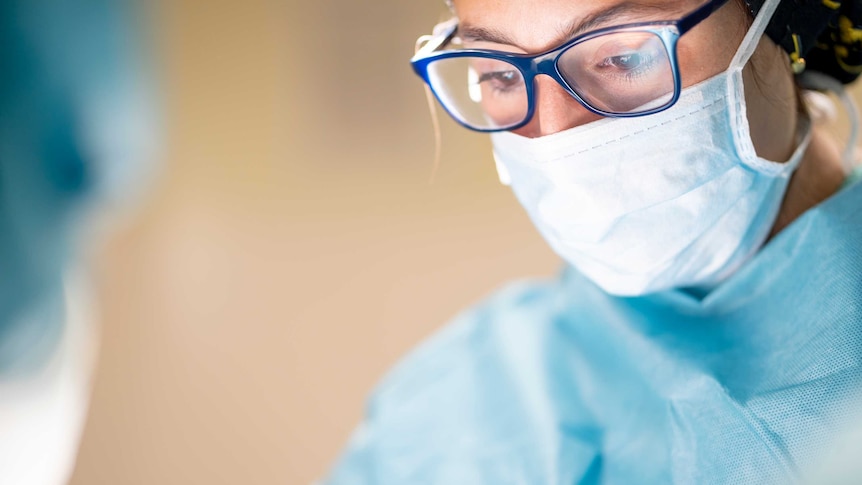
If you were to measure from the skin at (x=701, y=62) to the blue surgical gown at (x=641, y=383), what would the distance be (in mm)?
85

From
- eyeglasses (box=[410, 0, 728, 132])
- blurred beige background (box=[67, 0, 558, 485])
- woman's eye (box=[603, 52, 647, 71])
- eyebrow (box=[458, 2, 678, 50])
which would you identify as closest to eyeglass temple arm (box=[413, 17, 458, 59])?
eyeglasses (box=[410, 0, 728, 132])

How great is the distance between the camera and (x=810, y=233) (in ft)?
2.82

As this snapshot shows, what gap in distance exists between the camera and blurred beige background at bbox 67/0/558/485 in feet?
6.39

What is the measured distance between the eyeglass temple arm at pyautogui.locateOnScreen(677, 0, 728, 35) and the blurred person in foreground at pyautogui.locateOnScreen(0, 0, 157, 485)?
1012 millimetres

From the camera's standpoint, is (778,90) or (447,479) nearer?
(778,90)

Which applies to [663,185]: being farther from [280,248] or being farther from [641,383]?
[280,248]

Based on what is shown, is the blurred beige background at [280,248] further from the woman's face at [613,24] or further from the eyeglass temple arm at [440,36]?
the woman's face at [613,24]

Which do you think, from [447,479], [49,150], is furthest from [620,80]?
[49,150]

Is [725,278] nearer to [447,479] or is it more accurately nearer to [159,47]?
[447,479]

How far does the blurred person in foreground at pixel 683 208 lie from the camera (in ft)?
2.56

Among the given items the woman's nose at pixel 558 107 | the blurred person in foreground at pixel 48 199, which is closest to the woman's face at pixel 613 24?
the woman's nose at pixel 558 107

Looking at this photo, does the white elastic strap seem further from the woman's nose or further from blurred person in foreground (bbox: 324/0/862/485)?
the woman's nose

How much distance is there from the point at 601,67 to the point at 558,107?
0.20 feet

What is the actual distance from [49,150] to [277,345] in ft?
2.94
